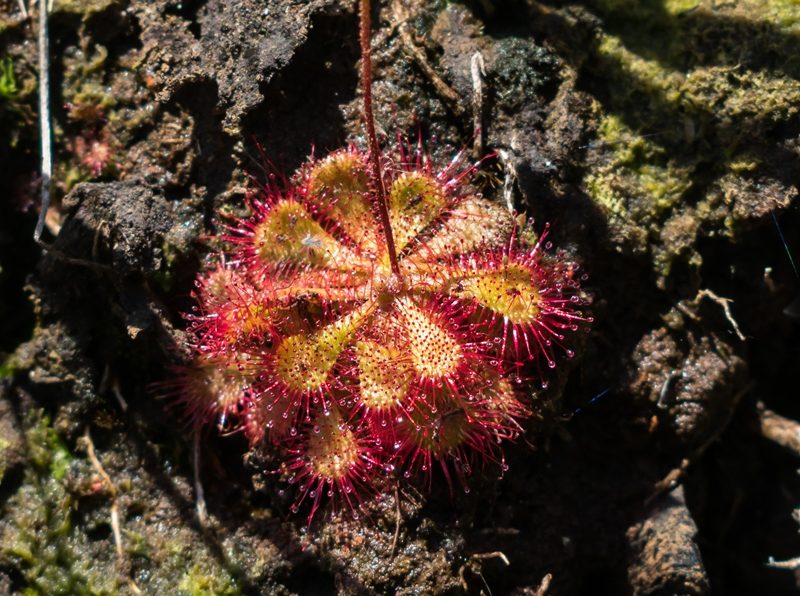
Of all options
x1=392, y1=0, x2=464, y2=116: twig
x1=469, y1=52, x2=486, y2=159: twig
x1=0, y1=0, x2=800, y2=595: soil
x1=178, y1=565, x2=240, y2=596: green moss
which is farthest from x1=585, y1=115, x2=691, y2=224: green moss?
x1=178, y1=565, x2=240, y2=596: green moss

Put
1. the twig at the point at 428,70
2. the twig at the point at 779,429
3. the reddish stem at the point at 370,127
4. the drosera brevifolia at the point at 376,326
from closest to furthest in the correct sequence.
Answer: the reddish stem at the point at 370,127 → the drosera brevifolia at the point at 376,326 → the twig at the point at 428,70 → the twig at the point at 779,429

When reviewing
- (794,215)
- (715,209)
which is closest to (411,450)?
(715,209)

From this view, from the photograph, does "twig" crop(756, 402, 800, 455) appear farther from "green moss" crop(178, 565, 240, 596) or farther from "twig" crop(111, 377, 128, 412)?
"twig" crop(111, 377, 128, 412)

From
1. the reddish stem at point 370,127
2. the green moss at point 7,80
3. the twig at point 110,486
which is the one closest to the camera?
the reddish stem at point 370,127

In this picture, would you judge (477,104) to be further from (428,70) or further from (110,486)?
(110,486)

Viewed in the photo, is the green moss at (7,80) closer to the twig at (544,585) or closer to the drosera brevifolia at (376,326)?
the drosera brevifolia at (376,326)

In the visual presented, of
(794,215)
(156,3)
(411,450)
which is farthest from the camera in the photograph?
(156,3)

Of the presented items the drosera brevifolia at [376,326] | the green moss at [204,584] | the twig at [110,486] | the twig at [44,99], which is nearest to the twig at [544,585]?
the drosera brevifolia at [376,326]

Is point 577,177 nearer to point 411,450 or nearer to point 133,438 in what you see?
point 411,450
